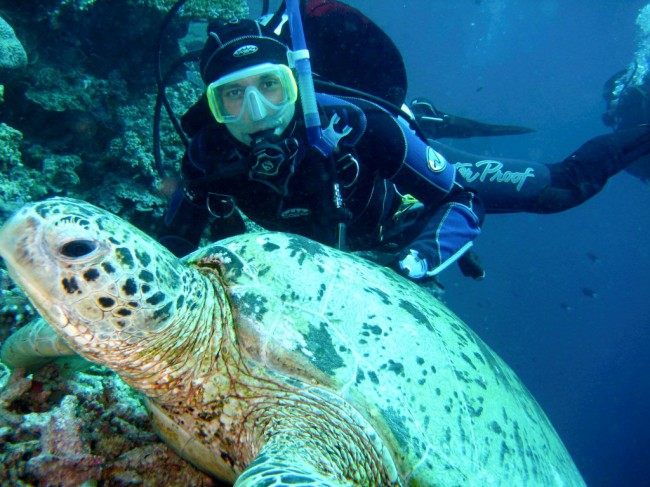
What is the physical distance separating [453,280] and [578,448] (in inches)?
670

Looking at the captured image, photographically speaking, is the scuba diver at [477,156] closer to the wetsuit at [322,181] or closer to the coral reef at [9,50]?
the wetsuit at [322,181]

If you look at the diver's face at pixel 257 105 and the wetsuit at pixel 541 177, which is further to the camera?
the wetsuit at pixel 541 177

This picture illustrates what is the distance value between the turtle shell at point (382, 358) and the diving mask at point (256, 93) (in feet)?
3.42

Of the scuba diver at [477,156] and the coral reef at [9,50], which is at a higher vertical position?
the scuba diver at [477,156]

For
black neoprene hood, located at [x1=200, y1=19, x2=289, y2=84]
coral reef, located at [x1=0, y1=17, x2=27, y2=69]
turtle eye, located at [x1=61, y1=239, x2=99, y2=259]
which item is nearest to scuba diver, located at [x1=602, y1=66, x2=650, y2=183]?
black neoprene hood, located at [x1=200, y1=19, x2=289, y2=84]

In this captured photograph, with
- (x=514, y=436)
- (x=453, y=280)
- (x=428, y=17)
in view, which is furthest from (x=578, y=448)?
(x=428, y=17)

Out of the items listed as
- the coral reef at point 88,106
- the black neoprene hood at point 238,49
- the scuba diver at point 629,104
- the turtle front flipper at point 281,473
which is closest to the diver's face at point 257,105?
the black neoprene hood at point 238,49

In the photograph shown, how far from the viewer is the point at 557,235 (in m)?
56.7

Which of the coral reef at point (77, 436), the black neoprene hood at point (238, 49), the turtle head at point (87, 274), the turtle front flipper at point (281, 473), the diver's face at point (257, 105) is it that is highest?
the black neoprene hood at point (238, 49)

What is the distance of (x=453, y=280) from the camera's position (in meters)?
39.1

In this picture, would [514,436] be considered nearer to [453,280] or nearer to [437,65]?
[453,280]

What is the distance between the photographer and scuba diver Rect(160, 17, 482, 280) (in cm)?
248

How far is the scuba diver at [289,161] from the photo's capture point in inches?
97.5

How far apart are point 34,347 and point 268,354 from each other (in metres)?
→ 0.99
